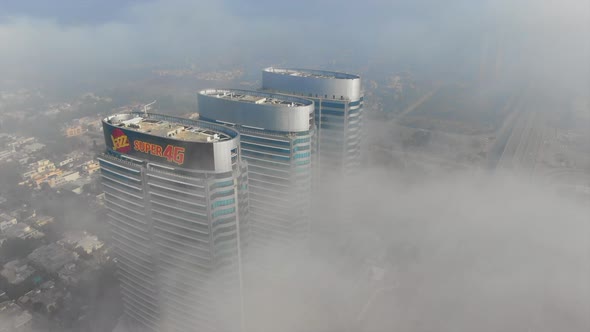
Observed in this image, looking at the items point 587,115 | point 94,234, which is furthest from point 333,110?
point 587,115

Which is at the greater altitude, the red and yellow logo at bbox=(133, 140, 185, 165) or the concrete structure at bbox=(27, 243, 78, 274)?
the red and yellow logo at bbox=(133, 140, 185, 165)

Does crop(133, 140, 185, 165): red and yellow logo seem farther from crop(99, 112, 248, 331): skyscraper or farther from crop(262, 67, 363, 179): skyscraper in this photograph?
crop(262, 67, 363, 179): skyscraper

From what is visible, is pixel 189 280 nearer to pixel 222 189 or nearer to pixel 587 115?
pixel 222 189

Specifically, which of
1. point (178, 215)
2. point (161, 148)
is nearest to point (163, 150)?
point (161, 148)

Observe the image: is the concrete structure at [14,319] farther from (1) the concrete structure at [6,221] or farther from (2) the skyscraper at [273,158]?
(2) the skyscraper at [273,158]

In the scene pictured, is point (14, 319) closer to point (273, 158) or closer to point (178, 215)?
point (178, 215)

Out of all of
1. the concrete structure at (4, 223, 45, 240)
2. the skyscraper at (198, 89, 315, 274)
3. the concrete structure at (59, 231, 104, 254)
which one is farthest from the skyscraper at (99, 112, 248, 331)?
the concrete structure at (4, 223, 45, 240)
